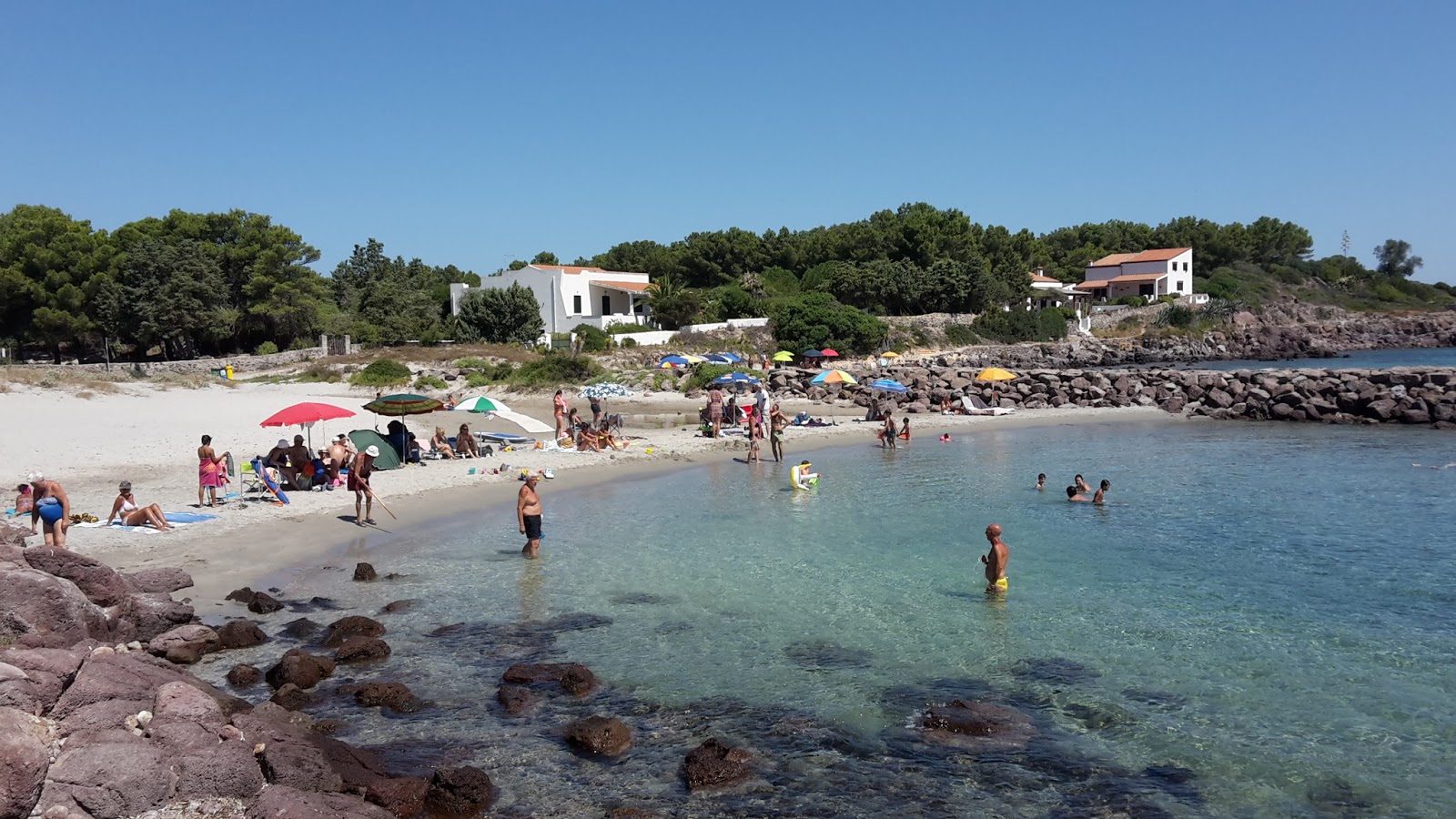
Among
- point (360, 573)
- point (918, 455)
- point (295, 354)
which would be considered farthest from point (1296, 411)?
point (295, 354)

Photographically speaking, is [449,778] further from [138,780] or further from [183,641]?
[183,641]

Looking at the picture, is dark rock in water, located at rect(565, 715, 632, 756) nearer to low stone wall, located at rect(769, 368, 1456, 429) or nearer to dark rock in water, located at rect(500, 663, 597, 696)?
dark rock in water, located at rect(500, 663, 597, 696)

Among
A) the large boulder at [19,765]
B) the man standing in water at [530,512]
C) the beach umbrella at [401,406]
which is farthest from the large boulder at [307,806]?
the beach umbrella at [401,406]

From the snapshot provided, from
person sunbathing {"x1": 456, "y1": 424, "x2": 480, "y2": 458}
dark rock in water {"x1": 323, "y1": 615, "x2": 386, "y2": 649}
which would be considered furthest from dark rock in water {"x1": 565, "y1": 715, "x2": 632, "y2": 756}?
person sunbathing {"x1": 456, "y1": 424, "x2": 480, "y2": 458}

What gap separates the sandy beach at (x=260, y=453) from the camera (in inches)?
610

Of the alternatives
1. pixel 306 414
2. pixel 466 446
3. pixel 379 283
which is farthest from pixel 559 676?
pixel 379 283

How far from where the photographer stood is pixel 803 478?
73.6 ft

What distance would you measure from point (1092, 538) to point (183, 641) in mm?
14319

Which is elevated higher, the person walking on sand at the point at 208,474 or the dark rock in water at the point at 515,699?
the person walking on sand at the point at 208,474

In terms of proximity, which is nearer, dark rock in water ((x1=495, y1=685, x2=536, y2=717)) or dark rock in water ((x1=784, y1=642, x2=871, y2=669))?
dark rock in water ((x1=495, y1=685, x2=536, y2=717))

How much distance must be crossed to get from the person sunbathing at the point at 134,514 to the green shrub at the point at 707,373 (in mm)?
26058

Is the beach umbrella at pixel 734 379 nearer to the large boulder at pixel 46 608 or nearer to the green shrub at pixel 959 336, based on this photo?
the large boulder at pixel 46 608

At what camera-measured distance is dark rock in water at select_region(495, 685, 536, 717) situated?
9758mm

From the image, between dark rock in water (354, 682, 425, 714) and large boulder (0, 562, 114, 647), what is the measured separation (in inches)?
114
